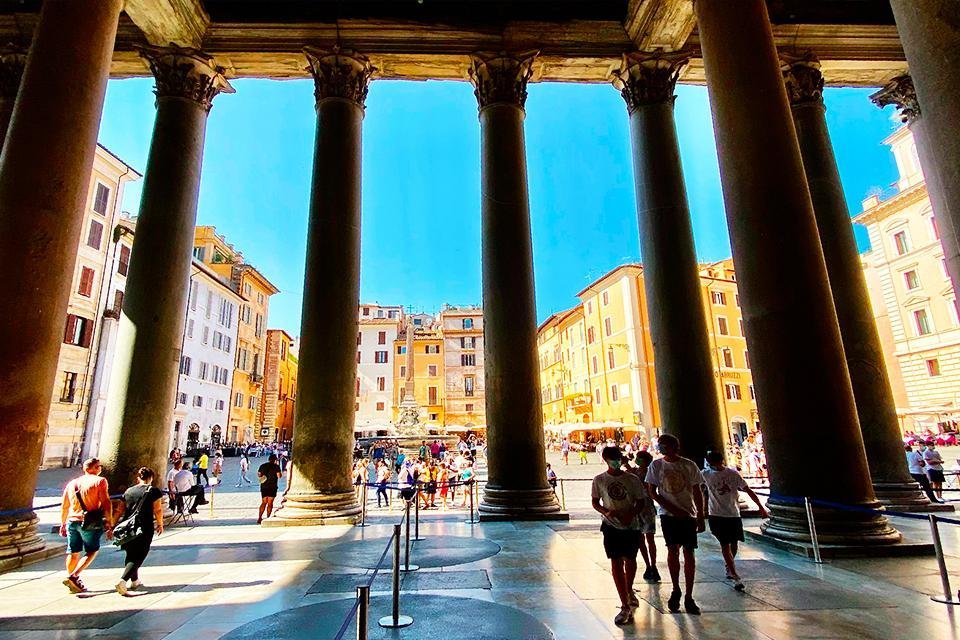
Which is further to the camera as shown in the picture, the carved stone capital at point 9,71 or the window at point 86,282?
the window at point 86,282

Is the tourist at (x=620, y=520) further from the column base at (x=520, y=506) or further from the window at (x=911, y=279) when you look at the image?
the window at (x=911, y=279)

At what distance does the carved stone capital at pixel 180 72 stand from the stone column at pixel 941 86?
1237 centimetres

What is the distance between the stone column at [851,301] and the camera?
10.2m

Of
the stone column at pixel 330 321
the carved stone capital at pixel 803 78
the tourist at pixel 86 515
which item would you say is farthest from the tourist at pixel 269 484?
the carved stone capital at pixel 803 78

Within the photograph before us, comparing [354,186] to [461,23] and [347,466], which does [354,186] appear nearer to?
[461,23]

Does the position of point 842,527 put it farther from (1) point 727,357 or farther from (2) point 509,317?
(1) point 727,357

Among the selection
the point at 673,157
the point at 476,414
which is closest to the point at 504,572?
the point at 673,157

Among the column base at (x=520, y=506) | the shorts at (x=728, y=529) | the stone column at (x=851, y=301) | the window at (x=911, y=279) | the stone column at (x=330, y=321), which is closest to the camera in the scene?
the shorts at (x=728, y=529)

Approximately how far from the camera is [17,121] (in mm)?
7121

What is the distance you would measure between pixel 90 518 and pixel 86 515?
0.18 feet

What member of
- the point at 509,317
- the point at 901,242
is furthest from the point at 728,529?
the point at 901,242

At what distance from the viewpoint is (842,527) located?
20.6 feet

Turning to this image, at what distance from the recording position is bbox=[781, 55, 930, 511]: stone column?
10.2m

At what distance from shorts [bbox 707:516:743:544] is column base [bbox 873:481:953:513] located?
6529 mm
